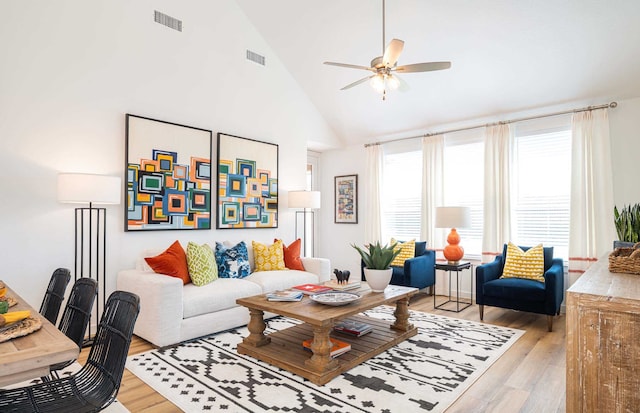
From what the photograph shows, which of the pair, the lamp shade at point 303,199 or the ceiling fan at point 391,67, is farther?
the lamp shade at point 303,199

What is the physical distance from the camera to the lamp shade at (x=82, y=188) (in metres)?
3.29

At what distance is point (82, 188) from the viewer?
10.8 feet

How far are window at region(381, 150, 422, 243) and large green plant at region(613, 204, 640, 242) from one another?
259 cm

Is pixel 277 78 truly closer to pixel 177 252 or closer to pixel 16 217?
pixel 177 252

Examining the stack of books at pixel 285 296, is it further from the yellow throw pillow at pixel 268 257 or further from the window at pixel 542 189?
the window at pixel 542 189

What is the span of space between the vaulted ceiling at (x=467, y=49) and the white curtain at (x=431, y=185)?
334 mm

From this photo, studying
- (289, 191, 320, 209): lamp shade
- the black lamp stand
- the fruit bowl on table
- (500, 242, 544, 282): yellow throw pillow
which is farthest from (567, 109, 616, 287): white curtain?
the black lamp stand

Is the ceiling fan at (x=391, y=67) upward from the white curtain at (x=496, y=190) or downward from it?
upward

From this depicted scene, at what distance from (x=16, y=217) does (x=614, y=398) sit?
428 cm

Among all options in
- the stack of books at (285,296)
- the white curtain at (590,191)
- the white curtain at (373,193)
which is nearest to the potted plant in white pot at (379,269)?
the stack of books at (285,296)

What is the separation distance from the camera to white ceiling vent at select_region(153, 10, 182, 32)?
4312 mm

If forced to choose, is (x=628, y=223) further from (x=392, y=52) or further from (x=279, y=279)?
(x=279, y=279)

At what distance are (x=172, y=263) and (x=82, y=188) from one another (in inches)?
41.5

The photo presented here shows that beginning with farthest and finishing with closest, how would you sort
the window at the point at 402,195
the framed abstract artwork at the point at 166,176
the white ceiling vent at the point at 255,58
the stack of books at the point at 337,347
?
the window at the point at 402,195
the white ceiling vent at the point at 255,58
the framed abstract artwork at the point at 166,176
the stack of books at the point at 337,347
